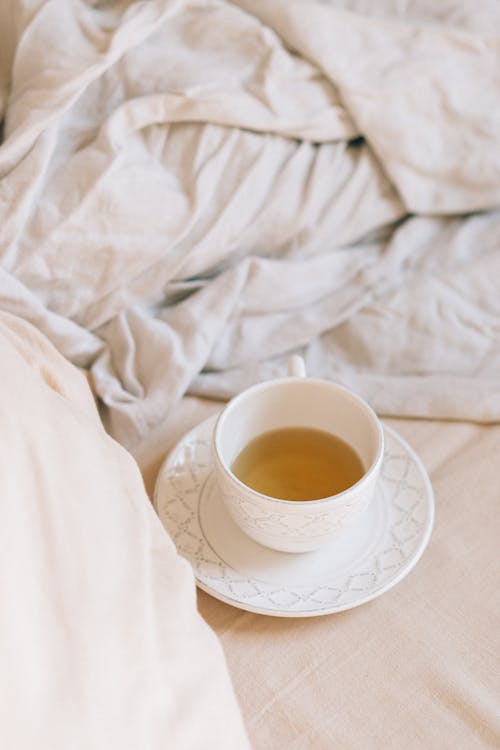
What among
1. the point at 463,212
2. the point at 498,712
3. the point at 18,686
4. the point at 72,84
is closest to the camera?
the point at 18,686

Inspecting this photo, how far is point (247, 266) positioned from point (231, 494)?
9.4 inches

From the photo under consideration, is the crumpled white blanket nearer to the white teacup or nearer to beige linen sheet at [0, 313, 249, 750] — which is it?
the white teacup

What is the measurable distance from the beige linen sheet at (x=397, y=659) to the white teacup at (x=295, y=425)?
0.06 metres

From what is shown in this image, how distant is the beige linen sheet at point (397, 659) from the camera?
0.48 m

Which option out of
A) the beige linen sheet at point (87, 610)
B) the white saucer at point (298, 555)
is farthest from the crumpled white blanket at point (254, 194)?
the beige linen sheet at point (87, 610)

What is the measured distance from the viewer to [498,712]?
18.9 inches

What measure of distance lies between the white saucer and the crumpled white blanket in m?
0.07

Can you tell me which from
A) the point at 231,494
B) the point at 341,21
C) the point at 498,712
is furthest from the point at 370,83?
the point at 498,712

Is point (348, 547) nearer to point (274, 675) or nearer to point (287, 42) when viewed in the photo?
point (274, 675)

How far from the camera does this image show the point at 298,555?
0.54 metres

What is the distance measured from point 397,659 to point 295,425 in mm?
168

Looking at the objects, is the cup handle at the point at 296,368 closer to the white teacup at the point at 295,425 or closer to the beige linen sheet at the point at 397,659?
the white teacup at the point at 295,425

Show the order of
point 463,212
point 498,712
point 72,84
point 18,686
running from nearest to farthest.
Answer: point 18,686 → point 498,712 → point 72,84 → point 463,212

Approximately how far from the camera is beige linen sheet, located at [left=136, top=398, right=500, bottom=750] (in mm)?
477
